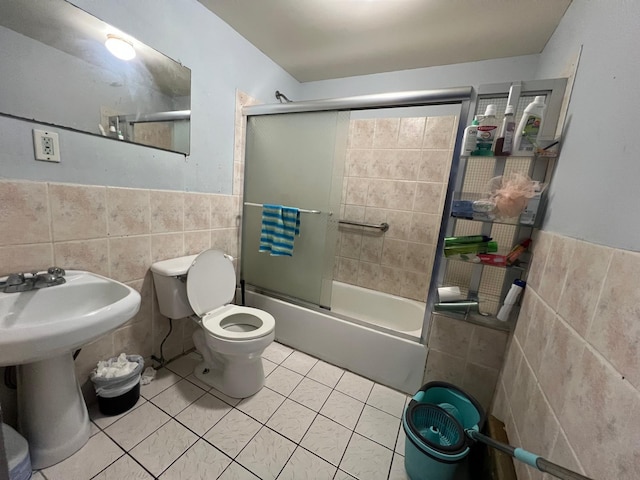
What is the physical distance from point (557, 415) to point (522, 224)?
0.72 metres

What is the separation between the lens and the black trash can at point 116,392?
3.95ft

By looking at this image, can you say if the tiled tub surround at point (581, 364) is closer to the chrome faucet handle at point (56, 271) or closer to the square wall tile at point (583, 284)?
the square wall tile at point (583, 284)

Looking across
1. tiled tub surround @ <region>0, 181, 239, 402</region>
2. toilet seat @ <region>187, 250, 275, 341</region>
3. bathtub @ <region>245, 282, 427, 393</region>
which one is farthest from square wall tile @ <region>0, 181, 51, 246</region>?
bathtub @ <region>245, 282, 427, 393</region>

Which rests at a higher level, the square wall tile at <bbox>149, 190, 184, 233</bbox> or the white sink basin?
the square wall tile at <bbox>149, 190, 184, 233</bbox>

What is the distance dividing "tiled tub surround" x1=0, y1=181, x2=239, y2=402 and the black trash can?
5.8 inches

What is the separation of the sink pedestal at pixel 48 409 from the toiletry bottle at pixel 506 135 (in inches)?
79.3

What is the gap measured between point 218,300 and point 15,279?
875 millimetres

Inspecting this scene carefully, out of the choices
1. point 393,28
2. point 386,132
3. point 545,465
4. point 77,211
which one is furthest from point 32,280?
point 386,132

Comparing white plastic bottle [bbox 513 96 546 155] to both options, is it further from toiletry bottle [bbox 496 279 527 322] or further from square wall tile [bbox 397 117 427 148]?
square wall tile [bbox 397 117 427 148]

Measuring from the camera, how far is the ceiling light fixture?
1.14m

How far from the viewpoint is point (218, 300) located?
1.63 m

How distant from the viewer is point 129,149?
1.28 meters

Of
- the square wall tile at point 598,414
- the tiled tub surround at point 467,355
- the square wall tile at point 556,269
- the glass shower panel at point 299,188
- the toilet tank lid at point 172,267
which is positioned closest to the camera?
the square wall tile at point 598,414

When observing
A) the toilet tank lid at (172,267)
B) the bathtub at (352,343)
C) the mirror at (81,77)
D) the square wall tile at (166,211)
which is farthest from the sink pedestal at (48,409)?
the bathtub at (352,343)
